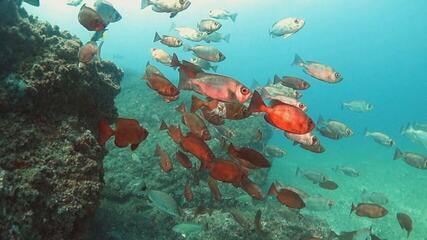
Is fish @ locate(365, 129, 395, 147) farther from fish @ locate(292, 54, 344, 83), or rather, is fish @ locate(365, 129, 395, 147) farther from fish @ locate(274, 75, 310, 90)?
fish @ locate(274, 75, 310, 90)

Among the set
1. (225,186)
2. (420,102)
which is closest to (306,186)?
(225,186)

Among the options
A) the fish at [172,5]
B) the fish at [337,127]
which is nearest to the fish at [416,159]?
the fish at [337,127]

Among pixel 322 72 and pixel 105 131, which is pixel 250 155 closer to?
pixel 105 131

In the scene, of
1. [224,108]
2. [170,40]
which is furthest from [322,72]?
[170,40]

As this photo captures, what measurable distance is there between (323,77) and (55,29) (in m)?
6.45

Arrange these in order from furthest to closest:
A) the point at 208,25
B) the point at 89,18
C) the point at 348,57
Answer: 1. the point at 348,57
2. the point at 208,25
3. the point at 89,18

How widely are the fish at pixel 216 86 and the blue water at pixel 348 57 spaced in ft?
49.2

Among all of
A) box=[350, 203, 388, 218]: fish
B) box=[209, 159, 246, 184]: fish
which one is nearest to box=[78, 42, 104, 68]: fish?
box=[209, 159, 246, 184]: fish

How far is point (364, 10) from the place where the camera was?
109 meters

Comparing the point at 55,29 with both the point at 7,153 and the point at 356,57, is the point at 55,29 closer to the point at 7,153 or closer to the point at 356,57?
the point at 7,153

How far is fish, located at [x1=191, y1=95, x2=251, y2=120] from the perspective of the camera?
5.20 m

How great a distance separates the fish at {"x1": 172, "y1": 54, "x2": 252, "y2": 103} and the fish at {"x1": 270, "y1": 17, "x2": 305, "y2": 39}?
4697 millimetres

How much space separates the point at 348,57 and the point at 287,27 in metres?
145

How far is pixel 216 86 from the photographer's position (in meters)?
4.62
